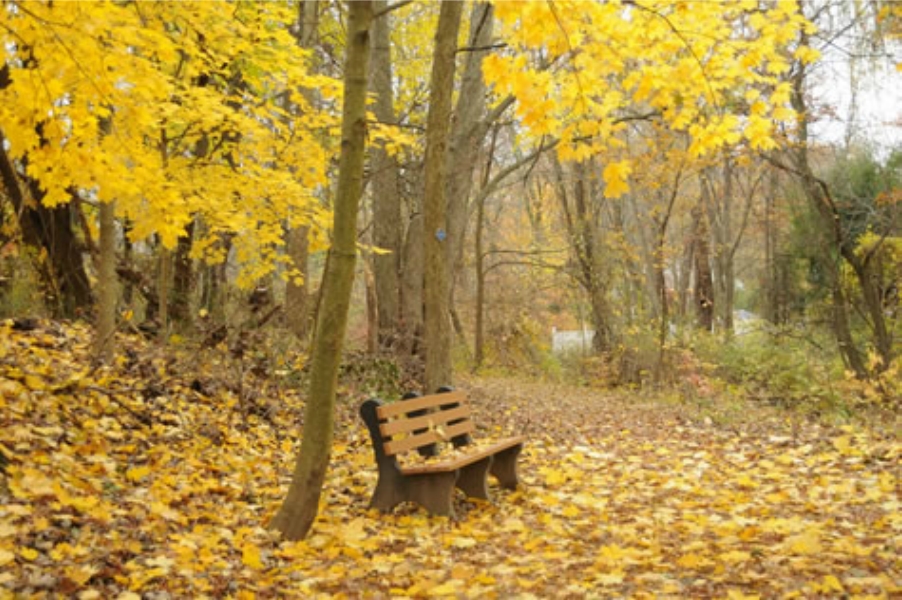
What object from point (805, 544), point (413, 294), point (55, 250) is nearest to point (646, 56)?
point (805, 544)

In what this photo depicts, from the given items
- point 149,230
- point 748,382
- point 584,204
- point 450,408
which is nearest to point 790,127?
point 748,382

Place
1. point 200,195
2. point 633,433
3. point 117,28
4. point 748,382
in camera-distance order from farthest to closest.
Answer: point 748,382 < point 633,433 < point 200,195 < point 117,28

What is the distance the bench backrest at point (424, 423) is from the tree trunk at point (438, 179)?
117cm

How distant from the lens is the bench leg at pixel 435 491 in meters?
5.47

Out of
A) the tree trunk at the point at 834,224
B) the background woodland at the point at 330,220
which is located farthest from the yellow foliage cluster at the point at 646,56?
the tree trunk at the point at 834,224

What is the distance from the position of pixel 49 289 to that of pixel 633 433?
710 centimetres

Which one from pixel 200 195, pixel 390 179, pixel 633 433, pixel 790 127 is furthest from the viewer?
pixel 790 127

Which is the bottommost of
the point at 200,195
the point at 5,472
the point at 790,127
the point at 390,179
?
the point at 5,472

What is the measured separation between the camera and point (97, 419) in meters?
6.11

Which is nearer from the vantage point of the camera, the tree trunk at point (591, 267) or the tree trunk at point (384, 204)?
the tree trunk at point (384, 204)

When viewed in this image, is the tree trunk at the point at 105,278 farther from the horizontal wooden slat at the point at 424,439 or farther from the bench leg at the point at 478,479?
the bench leg at the point at 478,479

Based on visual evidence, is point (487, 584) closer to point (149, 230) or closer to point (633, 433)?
point (149, 230)

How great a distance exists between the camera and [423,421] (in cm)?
589

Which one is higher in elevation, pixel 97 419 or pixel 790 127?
pixel 790 127
